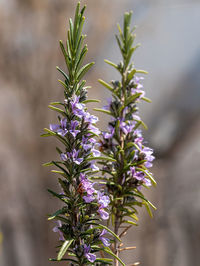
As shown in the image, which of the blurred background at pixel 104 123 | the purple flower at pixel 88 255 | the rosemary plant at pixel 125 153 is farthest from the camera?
the blurred background at pixel 104 123

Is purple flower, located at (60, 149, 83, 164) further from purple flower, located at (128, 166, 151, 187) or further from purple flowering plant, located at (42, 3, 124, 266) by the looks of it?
purple flower, located at (128, 166, 151, 187)

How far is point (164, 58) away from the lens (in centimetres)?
307

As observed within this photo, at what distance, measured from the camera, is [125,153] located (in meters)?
0.49

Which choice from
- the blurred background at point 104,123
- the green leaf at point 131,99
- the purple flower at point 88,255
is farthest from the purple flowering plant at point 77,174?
the blurred background at point 104,123

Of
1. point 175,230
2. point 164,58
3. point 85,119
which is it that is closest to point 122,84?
point 85,119

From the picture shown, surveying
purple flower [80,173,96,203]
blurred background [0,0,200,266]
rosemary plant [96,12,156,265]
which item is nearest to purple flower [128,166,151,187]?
rosemary plant [96,12,156,265]

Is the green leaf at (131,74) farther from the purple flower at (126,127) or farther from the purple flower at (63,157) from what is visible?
the purple flower at (63,157)

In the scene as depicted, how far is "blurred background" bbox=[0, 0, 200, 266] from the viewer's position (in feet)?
9.27

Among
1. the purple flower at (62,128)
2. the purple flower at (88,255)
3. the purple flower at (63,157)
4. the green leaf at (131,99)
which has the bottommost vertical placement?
the purple flower at (88,255)

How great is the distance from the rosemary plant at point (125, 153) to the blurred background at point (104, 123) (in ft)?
7.84

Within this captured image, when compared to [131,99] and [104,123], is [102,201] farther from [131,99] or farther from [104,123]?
[104,123]

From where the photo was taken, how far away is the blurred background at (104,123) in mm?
2826

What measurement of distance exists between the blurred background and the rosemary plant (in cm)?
239

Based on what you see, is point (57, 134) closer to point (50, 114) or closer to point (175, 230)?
point (50, 114)
